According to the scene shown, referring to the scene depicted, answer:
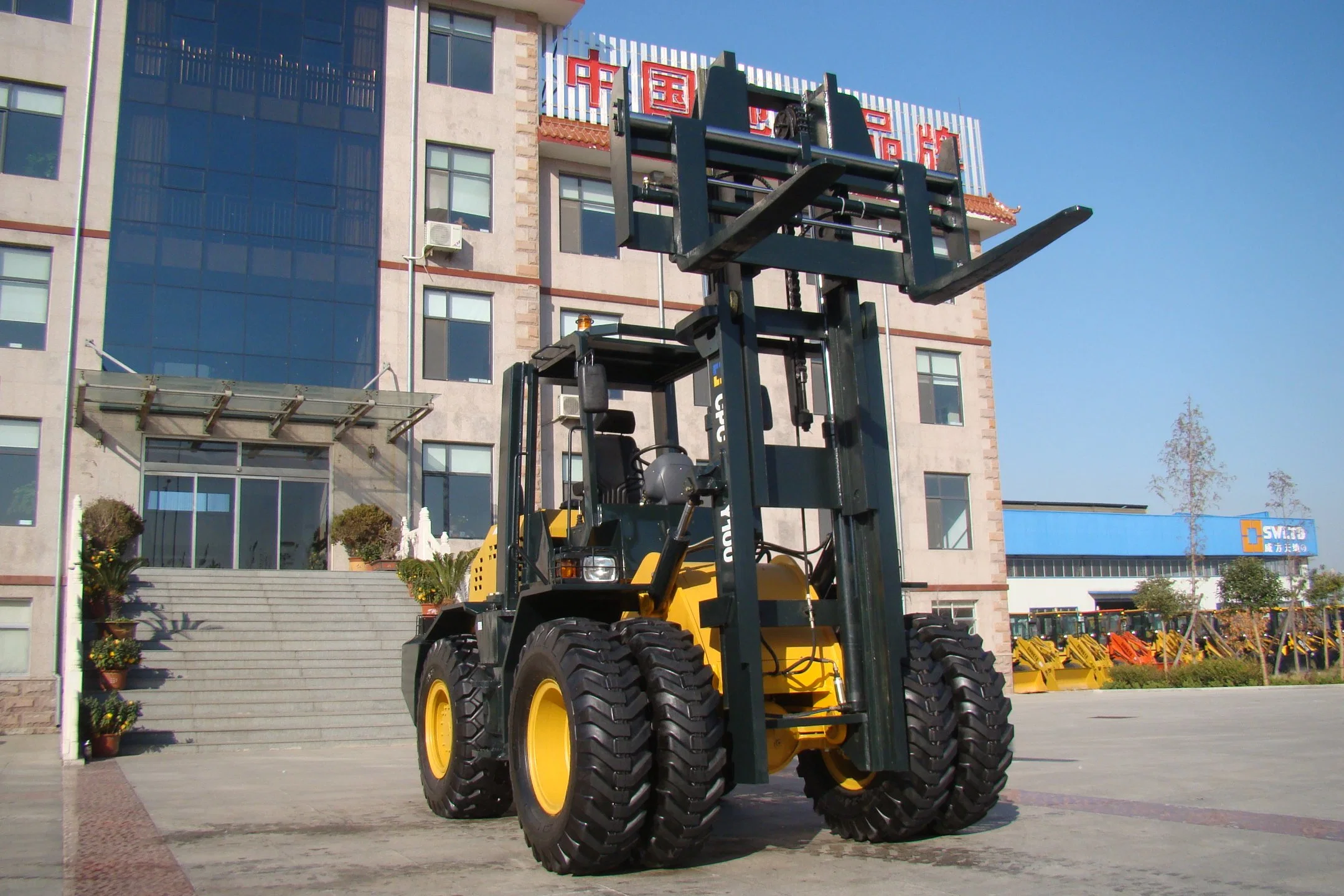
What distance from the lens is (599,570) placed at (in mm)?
6500

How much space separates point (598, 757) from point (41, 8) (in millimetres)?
23398

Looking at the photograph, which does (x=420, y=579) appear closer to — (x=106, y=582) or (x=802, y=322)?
(x=106, y=582)

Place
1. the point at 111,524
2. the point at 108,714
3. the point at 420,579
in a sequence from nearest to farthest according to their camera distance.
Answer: the point at 108,714, the point at 111,524, the point at 420,579

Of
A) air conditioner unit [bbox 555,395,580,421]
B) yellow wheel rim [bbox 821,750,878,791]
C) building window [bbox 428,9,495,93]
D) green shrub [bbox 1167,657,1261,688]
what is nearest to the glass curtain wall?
building window [bbox 428,9,495,93]

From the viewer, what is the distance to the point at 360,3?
25.1 m

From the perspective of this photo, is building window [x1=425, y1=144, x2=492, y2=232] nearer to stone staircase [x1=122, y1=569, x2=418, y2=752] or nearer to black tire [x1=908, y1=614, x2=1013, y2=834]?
stone staircase [x1=122, y1=569, x2=418, y2=752]

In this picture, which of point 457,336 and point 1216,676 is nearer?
point 457,336

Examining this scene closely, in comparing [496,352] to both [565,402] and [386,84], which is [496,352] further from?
[565,402]

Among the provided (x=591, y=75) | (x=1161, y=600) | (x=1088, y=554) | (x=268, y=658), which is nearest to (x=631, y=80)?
(x=591, y=75)

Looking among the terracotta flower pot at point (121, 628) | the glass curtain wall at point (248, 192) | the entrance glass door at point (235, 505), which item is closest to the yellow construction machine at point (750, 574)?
the terracotta flower pot at point (121, 628)

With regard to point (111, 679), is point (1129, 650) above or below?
below

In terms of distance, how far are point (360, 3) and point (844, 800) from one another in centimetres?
2380

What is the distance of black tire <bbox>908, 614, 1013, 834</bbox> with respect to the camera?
6.04 meters

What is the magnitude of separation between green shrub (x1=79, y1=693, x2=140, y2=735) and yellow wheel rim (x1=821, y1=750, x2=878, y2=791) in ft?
34.9
